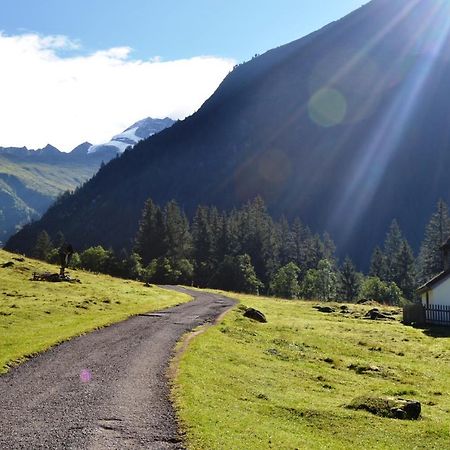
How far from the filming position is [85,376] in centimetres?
2311

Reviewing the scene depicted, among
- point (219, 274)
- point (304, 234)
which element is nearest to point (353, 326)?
point (219, 274)

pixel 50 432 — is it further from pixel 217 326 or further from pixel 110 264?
pixel 110 264

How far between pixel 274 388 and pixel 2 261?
50289mm

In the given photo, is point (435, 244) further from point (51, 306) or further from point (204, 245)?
point (51, 306)

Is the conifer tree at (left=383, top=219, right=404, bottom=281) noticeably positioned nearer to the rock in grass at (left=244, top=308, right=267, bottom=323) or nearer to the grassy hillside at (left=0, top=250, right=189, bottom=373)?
the grassy hillside at (left=0, top=250, right=189, bottom=373)

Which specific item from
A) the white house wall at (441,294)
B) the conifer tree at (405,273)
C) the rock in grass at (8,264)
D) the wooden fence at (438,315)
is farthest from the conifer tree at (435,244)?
the rock in grass at (8,264)

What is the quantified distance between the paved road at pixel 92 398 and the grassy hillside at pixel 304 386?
1.20 metres

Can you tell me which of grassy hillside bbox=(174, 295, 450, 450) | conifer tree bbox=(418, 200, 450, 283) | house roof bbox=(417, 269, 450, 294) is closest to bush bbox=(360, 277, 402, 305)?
conifer tree bbox=(418, 200, 450, 283)

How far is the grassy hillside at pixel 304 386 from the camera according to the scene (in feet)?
57.2

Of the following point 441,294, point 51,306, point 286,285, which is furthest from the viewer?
point 286,285

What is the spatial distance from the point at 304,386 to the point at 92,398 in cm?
1132

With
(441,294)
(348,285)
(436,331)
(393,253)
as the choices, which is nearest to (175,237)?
(348,285)

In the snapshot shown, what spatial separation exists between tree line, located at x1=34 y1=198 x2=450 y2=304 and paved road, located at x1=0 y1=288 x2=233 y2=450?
89.2 metres

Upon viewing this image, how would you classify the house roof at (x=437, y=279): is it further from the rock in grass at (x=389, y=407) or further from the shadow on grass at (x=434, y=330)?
the rock in grass at (x=389, y=407)
